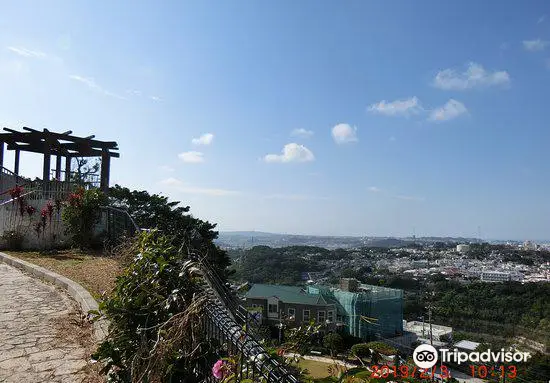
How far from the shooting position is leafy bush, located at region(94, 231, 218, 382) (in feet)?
7.02

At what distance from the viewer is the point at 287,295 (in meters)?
41.4

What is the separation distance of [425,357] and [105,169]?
16607 millimetres

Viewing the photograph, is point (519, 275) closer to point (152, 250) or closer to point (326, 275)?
point (326, 275)

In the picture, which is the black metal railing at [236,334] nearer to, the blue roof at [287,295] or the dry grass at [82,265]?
the dry grass at [82,265]

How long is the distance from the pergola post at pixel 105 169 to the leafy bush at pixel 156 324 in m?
13.9

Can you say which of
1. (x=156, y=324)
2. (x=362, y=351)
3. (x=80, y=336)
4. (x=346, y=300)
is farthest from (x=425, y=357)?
(x=346, y=300)

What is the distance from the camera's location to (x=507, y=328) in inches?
1187

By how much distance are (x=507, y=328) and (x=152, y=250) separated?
35195 mm

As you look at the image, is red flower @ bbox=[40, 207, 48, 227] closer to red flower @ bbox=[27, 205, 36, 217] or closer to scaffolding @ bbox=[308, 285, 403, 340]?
red flower @ bbox=[27, 205, 36, 217]

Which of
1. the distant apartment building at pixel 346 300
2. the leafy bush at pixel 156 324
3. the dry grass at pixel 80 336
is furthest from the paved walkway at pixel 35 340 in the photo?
the distant apartment building at pixel 346 300

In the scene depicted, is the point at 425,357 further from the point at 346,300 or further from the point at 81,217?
the point at 346,300

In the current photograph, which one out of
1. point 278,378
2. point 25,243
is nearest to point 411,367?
point 278,378

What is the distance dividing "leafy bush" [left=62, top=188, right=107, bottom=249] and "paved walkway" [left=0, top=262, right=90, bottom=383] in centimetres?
455

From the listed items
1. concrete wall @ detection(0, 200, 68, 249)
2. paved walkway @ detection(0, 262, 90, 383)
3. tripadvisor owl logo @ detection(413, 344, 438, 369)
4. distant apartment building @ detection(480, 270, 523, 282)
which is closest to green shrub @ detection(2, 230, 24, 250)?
concrete wall @ detection(0, 200, 68, 249)
